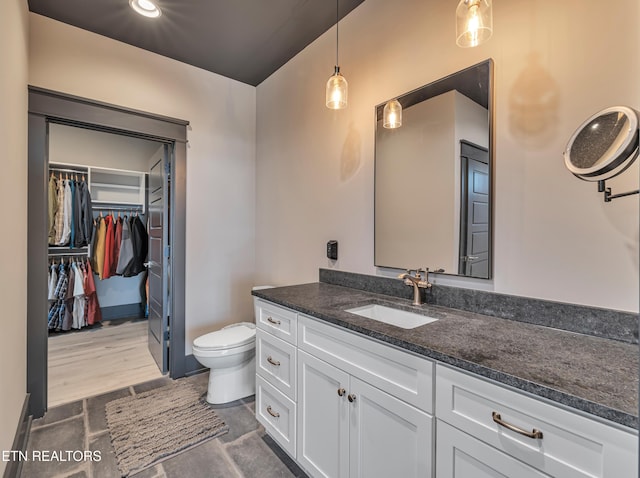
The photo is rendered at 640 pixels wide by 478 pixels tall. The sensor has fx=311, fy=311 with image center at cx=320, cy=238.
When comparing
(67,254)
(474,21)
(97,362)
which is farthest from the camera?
(67,254)

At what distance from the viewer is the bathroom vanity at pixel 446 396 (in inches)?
28.6

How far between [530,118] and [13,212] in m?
2.56

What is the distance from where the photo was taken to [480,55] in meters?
1.47

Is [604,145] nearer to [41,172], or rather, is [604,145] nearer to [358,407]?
[358,407]

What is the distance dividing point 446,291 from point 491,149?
2.34 feet

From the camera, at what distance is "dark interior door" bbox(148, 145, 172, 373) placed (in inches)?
109

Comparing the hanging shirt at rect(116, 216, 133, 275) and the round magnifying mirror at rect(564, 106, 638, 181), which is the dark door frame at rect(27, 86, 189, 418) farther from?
the round magnifying mirror at rect(564, 106, 638, 181)

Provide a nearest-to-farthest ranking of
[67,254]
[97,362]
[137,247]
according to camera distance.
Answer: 1. [97,362]
2. [67,254]
3. [137,247]

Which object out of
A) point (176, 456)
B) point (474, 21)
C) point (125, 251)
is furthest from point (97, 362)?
point (474, 21)

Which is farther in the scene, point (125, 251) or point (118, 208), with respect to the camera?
point (118, 208)

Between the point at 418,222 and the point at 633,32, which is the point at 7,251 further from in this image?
the point at 633,32

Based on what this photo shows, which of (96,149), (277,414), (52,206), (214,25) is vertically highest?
(214,25)

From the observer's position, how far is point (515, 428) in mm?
812

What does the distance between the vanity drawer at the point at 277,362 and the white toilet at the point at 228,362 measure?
433 millimetres
